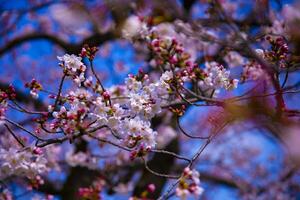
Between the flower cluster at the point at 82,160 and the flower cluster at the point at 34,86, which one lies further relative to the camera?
the flower cluster at the point at 82,160

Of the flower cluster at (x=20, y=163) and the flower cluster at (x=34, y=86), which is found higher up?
the flower cluster at (x=34, y=86)

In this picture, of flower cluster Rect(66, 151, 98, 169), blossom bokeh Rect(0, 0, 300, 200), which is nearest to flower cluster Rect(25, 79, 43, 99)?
blossom bokeh Rect(0, 0, 300, 200)

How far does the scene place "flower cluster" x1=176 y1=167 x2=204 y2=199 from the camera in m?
2.44

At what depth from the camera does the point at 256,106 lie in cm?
186

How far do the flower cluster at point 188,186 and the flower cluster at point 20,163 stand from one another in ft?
4.21

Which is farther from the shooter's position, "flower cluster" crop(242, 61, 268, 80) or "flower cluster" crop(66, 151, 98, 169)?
"flower cluster" crop(66, 151, 98, 169)

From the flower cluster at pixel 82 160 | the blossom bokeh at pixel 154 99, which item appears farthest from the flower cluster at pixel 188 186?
the flower cluster at pixel 82 160

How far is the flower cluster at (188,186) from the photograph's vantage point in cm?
244

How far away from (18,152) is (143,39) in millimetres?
1812

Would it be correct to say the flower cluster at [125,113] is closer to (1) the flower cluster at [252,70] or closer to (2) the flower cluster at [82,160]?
(1) the flower cluster at [252,70]

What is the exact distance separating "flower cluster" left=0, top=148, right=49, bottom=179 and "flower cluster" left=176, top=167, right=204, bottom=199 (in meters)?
1.28

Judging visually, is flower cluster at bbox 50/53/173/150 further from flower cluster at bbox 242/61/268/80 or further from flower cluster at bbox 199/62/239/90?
flower cluster at bbox 242/61/268/80

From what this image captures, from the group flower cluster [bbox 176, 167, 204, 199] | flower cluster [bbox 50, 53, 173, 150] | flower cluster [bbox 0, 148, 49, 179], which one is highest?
flower cluster [bbox 50, 53, 173, 150]

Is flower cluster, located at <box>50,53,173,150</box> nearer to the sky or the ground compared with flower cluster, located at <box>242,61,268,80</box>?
nearer to the ground
